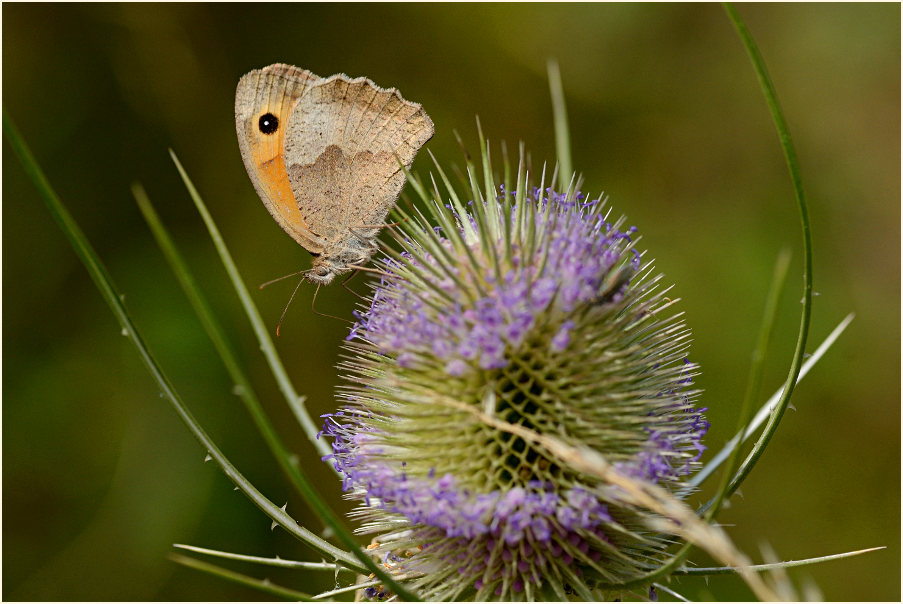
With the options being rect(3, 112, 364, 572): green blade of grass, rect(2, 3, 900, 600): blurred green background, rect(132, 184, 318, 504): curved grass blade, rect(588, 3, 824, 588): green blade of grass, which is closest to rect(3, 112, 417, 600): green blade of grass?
rect(3, 112, 364, 572): green blade of grass

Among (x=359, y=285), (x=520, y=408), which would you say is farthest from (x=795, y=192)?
(x=359, y=285)

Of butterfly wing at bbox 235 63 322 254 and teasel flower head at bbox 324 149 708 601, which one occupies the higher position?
Result: butterfly wing at bbox 235 63 322 254

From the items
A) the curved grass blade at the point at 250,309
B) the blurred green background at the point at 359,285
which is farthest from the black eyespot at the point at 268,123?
the blurred green background at the point at 359,285

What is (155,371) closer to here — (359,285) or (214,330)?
(214,330)

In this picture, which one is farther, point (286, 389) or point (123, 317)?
point (286, 389)

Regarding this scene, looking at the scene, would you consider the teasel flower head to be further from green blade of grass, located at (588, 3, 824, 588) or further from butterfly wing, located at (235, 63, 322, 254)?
butterfly wing, located at (235, 63, 322, 254)

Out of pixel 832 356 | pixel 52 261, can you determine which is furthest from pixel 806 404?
pixel 52 261

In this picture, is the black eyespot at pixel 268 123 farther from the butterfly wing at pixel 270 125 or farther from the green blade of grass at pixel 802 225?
the green blade of grass at pixel 802 225
